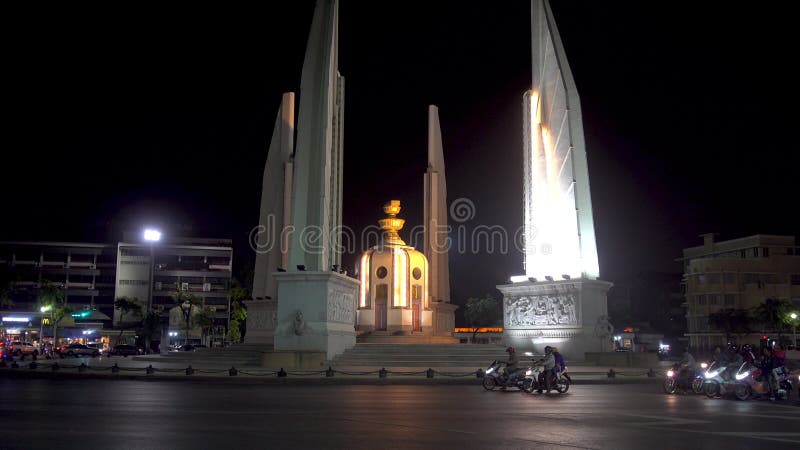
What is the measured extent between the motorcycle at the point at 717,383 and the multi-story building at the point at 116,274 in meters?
73.9

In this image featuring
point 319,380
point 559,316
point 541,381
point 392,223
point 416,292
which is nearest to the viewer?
point 541,381

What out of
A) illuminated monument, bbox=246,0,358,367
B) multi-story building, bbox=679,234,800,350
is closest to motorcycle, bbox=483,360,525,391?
illuminated monument, bbox=246,0,358,367

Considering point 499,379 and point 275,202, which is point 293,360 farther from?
point 275,202

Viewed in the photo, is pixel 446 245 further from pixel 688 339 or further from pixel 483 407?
pixel 688 339

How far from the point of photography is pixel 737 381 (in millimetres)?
17578

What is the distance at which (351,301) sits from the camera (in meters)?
30.4

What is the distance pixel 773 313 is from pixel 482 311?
28555mm

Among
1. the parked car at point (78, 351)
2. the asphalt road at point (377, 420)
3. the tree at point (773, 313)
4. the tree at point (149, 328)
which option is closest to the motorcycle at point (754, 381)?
the asphalt road at point (377, 420)

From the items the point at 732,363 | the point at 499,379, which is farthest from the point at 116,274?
the point at 732,363

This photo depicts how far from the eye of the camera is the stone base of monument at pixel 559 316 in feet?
95.9

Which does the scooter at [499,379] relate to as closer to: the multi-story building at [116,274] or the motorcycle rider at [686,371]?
the motorcycle rider at [686,371]

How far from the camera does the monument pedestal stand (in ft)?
121

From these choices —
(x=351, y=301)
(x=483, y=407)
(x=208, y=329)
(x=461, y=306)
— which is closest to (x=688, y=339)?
(x=461, y=306)

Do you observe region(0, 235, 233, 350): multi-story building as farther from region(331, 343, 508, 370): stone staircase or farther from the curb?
the curb
